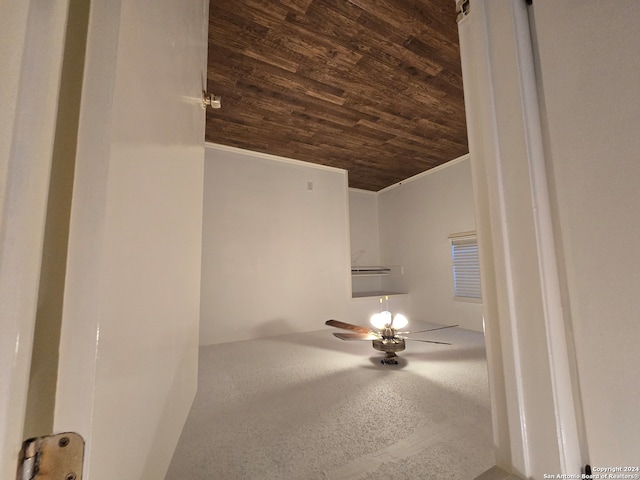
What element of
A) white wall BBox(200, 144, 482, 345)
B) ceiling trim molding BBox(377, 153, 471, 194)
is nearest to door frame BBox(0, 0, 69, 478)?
white wall BBox(200, 144, 482, 345)

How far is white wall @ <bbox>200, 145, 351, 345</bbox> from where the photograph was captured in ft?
10.6

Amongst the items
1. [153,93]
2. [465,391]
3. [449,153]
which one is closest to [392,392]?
[465,391]

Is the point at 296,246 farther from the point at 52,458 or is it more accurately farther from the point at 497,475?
the point at 52,458

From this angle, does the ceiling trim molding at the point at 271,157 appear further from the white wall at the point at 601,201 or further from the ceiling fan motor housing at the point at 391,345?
the white wall at the point at 601,201

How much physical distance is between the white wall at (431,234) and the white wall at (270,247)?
1.18 metres

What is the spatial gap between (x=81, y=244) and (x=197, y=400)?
1.78 metres

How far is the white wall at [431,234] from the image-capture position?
11.8 ft

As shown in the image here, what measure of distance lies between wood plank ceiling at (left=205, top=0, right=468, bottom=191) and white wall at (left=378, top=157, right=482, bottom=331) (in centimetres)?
59

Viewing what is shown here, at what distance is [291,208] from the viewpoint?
149 inches

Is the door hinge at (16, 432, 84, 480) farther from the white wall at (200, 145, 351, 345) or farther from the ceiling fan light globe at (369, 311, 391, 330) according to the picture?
the white wall at (200, 145, 351, 345)

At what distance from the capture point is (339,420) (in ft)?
4.54

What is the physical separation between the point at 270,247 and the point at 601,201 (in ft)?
11.1

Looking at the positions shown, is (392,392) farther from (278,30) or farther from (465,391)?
(278,30)

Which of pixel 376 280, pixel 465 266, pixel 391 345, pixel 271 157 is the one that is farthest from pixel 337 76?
pixel 376 280
